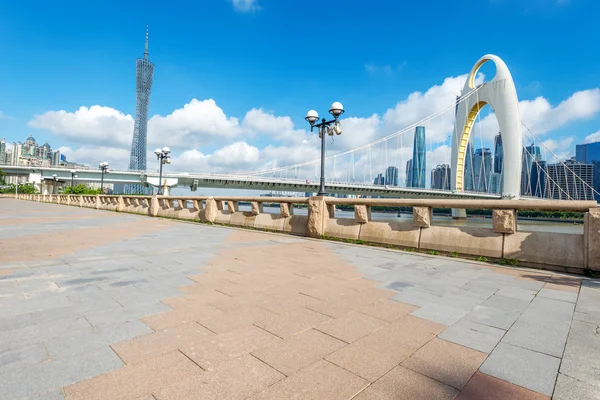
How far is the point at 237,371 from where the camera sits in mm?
2000

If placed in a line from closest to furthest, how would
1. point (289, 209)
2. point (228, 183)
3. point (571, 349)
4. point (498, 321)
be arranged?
point (571, 349) < point (498, 321) < point (289, 209) < point (228, 183)

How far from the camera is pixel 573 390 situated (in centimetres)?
188

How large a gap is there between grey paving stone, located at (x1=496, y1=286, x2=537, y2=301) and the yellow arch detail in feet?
152

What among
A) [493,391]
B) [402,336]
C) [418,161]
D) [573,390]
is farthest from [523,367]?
[418,161]

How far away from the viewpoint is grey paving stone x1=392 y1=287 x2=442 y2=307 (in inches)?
138

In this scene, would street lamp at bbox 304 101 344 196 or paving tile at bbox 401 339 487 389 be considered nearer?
paving tile at bbox 401 339 487 389

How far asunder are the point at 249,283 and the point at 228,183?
52.0 meters

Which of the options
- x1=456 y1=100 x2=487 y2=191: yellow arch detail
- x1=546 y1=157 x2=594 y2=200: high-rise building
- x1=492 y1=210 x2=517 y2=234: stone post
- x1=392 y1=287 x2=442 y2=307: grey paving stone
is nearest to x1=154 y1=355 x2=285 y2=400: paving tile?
x1=392 y1=287 x2=442 y2=307: grey paving stone

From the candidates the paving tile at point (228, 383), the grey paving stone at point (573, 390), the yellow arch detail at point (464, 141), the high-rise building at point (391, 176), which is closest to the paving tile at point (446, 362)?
the grey paving stone at point (573, 390)

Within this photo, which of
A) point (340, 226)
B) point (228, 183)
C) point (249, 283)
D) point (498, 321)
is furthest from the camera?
point (228, 183)

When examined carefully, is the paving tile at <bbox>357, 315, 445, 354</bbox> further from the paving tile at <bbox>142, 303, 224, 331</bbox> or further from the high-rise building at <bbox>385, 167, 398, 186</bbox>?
the high-rise building at <bbox>385, 167, 398, 186</bbox>

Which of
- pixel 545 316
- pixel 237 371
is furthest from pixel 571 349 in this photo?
pixel 237 371

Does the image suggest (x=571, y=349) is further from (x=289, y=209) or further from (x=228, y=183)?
(x=228, y=183)

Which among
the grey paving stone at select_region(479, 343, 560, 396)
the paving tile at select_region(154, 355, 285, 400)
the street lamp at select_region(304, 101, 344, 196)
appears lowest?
the paving tile at select_region(154, 355, 285, 400)
